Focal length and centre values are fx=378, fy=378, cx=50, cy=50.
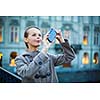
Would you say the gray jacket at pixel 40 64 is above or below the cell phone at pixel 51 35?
below

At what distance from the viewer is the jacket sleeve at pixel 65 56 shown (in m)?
3.13

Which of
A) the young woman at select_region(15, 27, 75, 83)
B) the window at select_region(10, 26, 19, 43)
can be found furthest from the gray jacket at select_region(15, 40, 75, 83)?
Result: the window at select_region(10, 26, 19, 43)

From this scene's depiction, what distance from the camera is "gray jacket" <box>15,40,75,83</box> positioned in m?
3.07

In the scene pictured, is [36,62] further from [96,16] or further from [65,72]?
[96,16]

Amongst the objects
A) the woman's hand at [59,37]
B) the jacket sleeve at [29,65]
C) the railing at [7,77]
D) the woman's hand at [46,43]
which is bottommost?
the railing at [7,77]

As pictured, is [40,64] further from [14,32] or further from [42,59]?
[14,32]

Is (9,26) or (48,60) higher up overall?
(9,26)

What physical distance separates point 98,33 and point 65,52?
12.5 inches

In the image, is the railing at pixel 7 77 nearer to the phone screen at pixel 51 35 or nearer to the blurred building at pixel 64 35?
the blurred building at pixel 64 35

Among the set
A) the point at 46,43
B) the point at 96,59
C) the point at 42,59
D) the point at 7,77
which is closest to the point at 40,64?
the point at 42,59

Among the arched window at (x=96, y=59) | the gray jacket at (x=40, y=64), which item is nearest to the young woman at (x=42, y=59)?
the gray jacket at (x=40, y=64)
